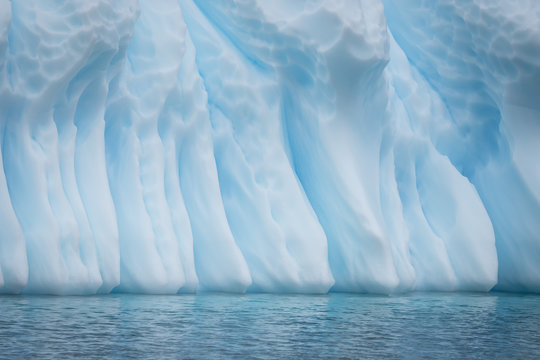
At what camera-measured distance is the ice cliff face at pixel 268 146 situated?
5.81m

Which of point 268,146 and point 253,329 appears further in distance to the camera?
point 268,146

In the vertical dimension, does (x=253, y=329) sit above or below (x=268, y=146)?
below

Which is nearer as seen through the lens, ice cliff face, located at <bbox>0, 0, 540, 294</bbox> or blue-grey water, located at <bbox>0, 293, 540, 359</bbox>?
blue-grey water, located at <bbox>0, 293, 540, 359</bbox>

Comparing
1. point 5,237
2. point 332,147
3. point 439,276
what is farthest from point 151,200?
point 439,276

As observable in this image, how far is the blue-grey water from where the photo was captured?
3.18 m

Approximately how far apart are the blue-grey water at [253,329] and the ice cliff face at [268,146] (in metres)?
0.76

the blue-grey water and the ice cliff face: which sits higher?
the ice cliff face

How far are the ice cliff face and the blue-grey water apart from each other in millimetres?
760

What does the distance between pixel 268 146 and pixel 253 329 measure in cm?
362

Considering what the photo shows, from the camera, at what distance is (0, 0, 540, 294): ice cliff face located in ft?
19.1

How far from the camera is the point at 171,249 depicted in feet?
21.0

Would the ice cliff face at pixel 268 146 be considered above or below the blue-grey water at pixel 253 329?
above

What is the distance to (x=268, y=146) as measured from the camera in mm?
7410

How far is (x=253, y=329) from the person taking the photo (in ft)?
13.0
